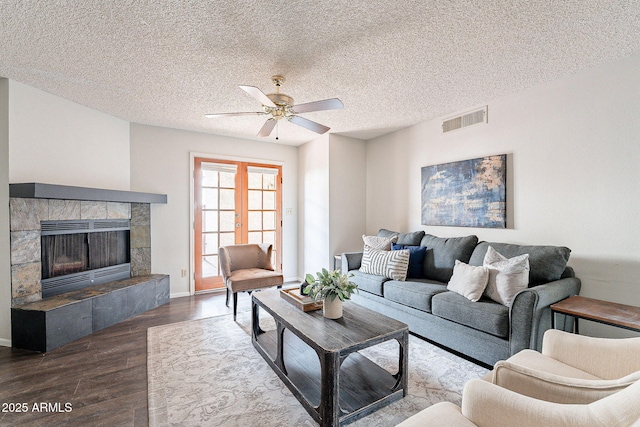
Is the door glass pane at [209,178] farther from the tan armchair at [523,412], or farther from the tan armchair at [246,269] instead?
the tan armchair at [523,412]

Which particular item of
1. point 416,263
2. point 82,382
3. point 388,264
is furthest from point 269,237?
point 82,382

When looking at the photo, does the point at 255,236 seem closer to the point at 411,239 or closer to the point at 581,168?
the point at 411,239

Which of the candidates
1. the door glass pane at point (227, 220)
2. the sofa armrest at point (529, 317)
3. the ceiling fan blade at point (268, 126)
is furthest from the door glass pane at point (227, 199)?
the sofa armrest at point (529, 317)

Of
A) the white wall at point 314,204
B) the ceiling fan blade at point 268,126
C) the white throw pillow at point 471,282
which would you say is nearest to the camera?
the white throw pillow at point 471,282

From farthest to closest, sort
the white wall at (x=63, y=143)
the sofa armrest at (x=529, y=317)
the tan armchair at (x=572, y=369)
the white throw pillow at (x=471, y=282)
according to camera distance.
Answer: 1. the white wall at (x=63, y=143)
2. the white throw pillow at (x=471, y=282)
3. the sofa armrest at (x=529, y=317)
4. the tan armchair at (x=572, y=369)

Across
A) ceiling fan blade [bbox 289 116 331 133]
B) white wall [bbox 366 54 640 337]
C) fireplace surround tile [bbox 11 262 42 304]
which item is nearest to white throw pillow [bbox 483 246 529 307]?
white wall [bbox 366 54 640 337]

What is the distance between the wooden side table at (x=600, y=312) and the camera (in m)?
1.86

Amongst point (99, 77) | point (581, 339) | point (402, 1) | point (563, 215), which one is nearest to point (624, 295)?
point (563, 215)

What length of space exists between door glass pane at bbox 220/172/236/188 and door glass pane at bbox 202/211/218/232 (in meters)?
0.50

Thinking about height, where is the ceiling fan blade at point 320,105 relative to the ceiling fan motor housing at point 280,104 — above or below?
below

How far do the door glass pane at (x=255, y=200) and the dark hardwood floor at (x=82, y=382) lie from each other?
2442 millimetres

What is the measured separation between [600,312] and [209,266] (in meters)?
4.61

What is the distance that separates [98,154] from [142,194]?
2.31 feet

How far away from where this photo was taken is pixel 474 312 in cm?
227
